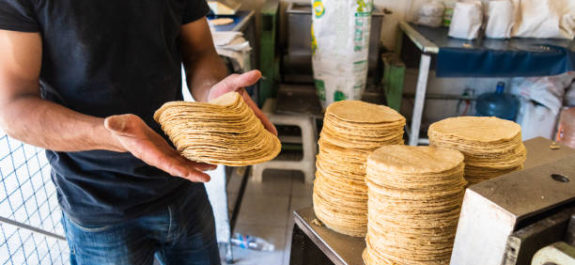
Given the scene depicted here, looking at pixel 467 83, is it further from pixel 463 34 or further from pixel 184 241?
pixel 184 241

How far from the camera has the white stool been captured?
292 centimetres

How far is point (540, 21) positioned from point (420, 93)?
3.82 ft

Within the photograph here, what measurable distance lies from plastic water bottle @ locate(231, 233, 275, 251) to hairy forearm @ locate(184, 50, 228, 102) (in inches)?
52.8

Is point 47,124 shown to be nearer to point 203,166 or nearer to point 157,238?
point 203,166

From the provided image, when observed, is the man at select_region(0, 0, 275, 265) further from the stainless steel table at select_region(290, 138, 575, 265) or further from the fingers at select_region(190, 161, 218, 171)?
the stainless steel table at select_region(290, 138, 575, 265)

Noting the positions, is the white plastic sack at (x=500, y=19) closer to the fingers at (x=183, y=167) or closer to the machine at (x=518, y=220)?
the machine at (x=518, y=220)

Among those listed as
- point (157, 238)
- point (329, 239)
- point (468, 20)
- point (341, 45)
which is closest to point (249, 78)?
point (329, 239)

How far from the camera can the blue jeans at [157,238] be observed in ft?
3.80

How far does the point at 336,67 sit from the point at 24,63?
6.37 ft

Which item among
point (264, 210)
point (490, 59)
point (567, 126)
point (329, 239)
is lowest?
point (264, 210)

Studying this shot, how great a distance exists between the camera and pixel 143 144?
2.64 feet

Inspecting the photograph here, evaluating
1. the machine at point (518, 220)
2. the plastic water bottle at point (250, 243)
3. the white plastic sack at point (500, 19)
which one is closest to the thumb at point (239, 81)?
the machine at point (518, 220)

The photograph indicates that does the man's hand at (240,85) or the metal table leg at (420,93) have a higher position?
the man's hand at (240,85)

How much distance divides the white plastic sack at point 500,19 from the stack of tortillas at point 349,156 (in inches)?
93.4
